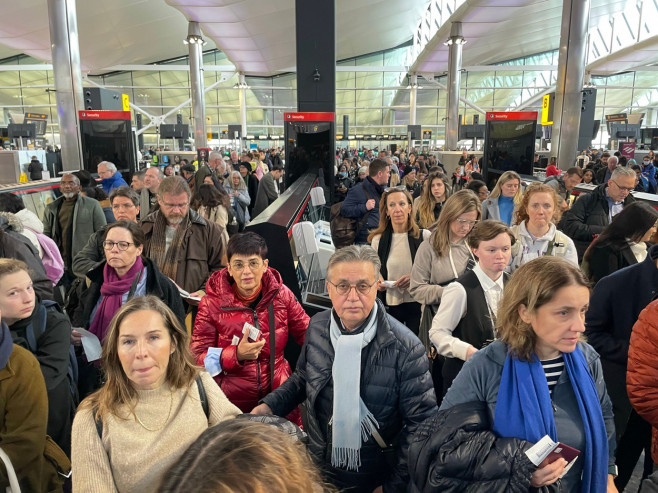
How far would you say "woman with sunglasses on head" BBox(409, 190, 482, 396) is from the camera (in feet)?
11.1

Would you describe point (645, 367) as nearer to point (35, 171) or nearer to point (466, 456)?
point (466, 456)

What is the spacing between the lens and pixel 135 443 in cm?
181

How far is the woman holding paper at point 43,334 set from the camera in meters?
2.47

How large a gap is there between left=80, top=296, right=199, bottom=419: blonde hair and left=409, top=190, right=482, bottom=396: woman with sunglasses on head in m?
1.77

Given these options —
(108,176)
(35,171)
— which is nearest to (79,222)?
(108,176)

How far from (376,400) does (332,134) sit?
8769 mm

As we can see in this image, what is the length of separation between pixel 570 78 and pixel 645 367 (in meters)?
→ 15.2

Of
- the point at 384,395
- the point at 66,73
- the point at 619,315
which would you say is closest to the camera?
the point at 384,395

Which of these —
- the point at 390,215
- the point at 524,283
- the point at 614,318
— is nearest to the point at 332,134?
the point at 390,215

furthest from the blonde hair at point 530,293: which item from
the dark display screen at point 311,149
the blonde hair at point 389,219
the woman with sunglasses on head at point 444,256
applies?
the dark display screen at point 311,149

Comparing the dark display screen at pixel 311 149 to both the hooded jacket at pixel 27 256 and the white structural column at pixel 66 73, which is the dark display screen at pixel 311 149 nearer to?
the white structural column at pixel 66 73

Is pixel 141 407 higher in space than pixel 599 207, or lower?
lower

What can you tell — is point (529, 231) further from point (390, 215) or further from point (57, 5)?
point (57, 5)

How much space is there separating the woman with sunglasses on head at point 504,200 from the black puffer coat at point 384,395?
12.0 ft
